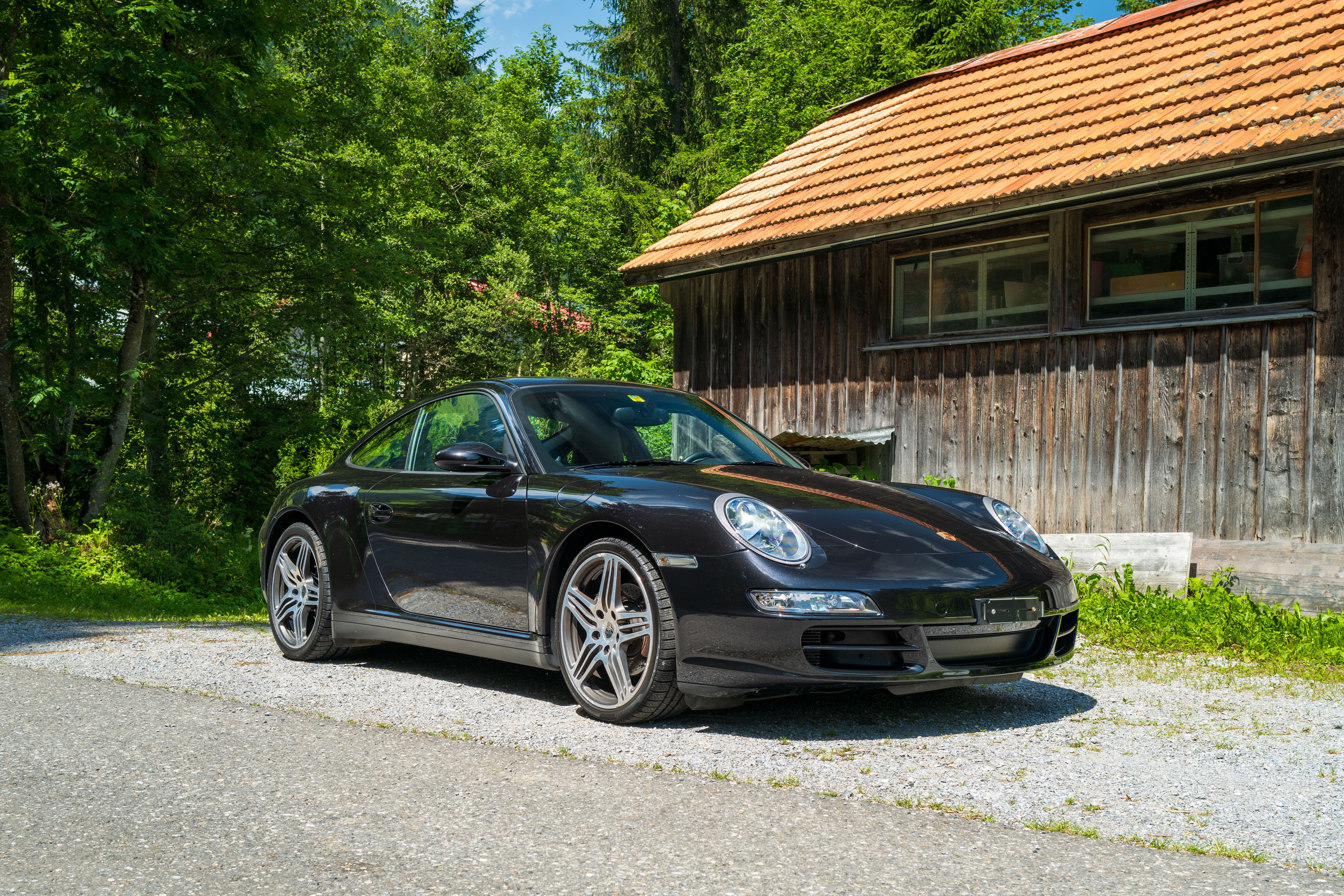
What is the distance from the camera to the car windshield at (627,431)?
513cm

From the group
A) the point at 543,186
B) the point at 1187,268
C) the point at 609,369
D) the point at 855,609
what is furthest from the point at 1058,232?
the point at 543,186

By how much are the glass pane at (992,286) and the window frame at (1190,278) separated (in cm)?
36

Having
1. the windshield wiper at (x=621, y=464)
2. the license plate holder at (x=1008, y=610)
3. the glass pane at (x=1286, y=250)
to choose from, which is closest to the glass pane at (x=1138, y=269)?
the glass pane at (x=1286, y=250)

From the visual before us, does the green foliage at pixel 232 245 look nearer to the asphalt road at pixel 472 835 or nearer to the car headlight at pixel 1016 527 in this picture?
the car headlight at pixel 1016 527

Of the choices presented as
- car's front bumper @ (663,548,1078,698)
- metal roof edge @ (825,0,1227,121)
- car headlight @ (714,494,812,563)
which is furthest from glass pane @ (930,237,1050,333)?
car headlight @ (714,494,812,563)

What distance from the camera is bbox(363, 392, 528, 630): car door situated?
16.1 ft

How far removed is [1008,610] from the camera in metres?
4.28

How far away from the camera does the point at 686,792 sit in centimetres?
338

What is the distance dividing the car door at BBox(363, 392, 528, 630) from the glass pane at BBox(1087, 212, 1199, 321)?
576cm

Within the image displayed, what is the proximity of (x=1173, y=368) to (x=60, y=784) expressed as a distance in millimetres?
7790

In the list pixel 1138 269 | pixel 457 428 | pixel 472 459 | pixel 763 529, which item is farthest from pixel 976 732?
pixel 1138 269

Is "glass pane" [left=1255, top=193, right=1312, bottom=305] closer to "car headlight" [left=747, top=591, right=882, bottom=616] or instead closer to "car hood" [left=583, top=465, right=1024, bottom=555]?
"car hood" [left=583, top=465, right=1024, bottom=555]

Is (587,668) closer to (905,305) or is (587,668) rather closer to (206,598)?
(905,305)

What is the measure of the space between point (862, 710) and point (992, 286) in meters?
6.18
